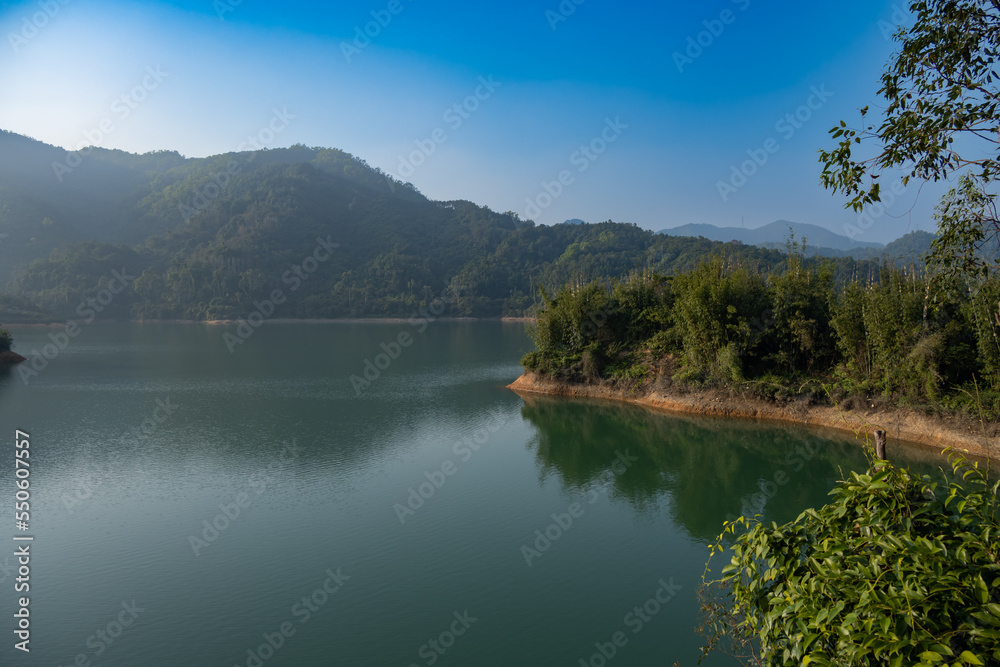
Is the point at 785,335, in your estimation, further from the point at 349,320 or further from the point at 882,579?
the point at 349,320

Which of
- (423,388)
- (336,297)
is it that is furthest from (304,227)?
(423,388)

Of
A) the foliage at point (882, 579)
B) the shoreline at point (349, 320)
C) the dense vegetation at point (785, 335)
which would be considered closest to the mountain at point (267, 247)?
the shoreline at point (349, 320)

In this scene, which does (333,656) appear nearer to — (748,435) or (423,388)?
(748,435)

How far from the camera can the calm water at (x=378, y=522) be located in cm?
743

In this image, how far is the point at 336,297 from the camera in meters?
85.2

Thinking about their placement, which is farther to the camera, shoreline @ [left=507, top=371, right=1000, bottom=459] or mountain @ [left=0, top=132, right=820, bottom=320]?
mountain @ [left=0, top=132, right=820, bottom=320]

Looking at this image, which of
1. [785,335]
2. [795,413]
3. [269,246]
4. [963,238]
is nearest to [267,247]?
[269,246]

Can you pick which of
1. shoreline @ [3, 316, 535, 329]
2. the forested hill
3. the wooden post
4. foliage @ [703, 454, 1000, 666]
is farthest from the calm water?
shoreline @ [3, 316, 535, 329]

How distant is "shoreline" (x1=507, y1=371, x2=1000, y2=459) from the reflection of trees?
1.87 ft

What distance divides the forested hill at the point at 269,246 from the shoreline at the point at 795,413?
44497 mm

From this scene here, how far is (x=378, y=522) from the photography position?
11312mm

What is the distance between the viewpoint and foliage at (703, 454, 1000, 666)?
2.36 m

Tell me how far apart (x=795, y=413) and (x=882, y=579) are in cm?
1736

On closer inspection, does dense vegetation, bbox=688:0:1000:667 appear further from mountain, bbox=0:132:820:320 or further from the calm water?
mountain, bbox=0:132:820:320
